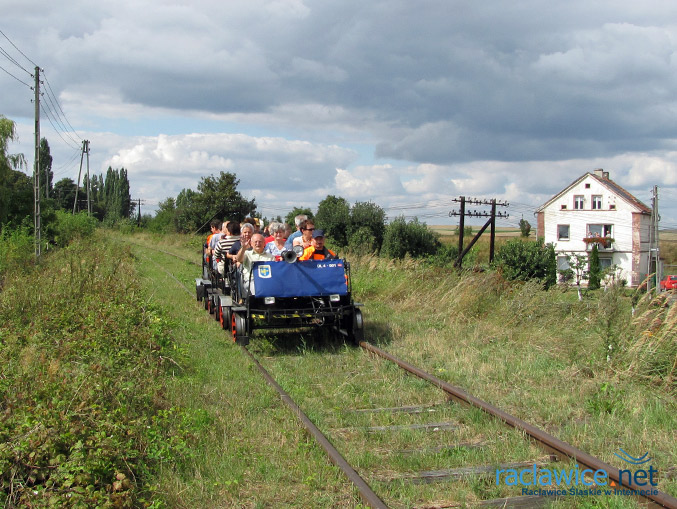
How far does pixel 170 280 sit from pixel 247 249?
32.8 feet

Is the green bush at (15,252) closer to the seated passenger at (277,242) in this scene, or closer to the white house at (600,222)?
the seated passenger at (277,242)

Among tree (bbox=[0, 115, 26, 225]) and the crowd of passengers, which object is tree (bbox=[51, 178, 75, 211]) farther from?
the crowd of passengers

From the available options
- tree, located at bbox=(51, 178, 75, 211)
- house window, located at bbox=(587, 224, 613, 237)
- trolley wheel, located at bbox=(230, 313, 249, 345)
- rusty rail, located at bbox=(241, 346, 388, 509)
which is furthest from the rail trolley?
tree, located at bbox=(51, 178, 75, 211)

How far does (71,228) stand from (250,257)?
28367 mm

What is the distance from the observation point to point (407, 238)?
2245 inches

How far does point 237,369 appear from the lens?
8.29 m

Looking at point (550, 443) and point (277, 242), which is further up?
point (277, 242)

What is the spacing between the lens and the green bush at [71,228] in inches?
1315

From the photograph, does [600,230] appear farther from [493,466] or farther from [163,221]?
[493,466]

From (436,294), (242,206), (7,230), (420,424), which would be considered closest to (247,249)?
(436,294)

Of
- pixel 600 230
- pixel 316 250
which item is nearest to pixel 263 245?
pixel 316 250

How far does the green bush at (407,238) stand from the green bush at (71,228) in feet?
86.1

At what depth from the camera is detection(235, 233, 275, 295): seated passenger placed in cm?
980

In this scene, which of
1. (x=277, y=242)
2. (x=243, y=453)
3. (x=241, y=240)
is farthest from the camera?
(x=241, y=240)
